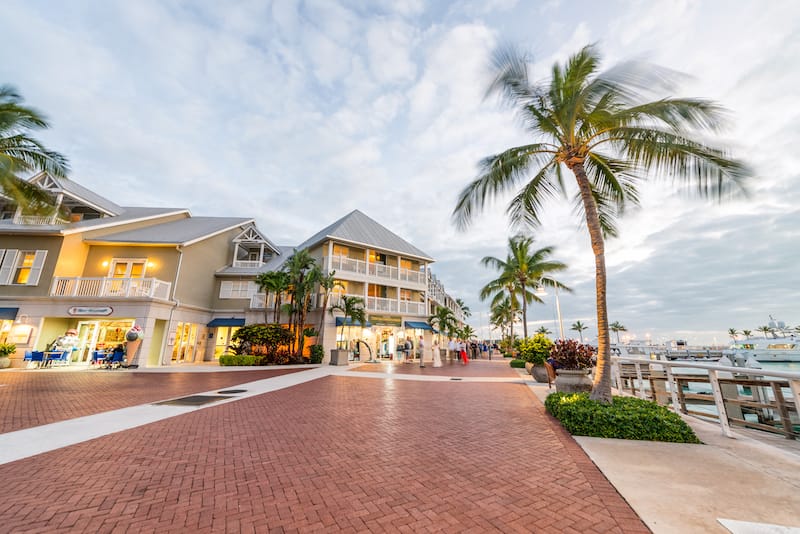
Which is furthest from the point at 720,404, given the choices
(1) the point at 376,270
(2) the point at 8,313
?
(2) the point at 8,313

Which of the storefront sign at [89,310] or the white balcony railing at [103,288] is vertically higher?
the white balcony railing at [103,288]

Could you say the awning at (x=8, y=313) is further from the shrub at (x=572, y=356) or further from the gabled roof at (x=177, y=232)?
the shrub at (x=572, y=356)

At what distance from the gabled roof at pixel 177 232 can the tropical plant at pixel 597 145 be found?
18714 millimetres

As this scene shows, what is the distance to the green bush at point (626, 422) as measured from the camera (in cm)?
510

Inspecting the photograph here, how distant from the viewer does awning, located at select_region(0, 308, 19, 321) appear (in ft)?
51.4

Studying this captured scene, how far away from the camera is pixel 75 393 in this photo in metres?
8.70

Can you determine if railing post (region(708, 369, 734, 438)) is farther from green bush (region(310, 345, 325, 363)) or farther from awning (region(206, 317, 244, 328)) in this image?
awning (region(206, 317, 244, 328))

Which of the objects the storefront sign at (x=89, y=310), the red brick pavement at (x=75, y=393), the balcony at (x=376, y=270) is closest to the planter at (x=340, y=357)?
the balcony at (x=376, y=270)

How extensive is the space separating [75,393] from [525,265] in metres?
25.8

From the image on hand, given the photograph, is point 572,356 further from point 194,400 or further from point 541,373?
point 194,400

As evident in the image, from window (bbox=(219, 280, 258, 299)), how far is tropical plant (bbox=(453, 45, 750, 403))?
1906 cm

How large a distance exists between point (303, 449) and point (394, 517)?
2295 mm

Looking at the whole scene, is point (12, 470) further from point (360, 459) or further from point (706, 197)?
point (706, 197)

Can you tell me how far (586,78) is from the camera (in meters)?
7.22
